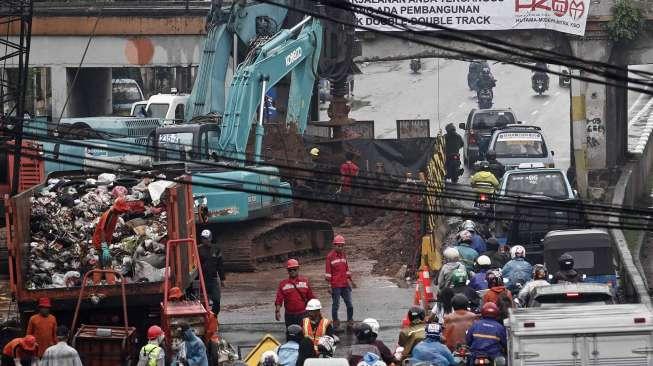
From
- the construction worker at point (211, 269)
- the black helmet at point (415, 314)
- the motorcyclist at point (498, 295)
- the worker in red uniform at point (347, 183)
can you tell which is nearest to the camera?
the black helmet at point (415, 314)

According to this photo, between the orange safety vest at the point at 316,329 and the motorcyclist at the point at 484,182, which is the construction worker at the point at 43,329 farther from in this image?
the motorcyclist at the point at 484,182

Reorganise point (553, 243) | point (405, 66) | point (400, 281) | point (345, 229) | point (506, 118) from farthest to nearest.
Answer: point (405, 66)
point (506, 118)
point (345, 229)
point (400, 281)
point (553, 243)

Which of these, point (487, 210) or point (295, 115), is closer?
point (487, 210)

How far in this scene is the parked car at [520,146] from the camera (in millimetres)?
39312

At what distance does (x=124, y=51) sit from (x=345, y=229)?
18.2 m

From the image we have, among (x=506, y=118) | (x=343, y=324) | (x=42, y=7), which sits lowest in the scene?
(x=343, y=324)

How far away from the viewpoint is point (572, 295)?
63.5ft

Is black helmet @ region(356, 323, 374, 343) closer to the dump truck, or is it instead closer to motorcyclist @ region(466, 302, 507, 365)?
motorcyclist @ region(466, 302, 507, 365)

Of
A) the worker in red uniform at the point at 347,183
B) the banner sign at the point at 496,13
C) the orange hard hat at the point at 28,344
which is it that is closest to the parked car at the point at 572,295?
the orange hard hat at the point at 28,344

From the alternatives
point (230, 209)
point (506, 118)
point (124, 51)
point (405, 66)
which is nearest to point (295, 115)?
point (230, 209)

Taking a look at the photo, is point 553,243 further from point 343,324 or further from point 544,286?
point 544,286

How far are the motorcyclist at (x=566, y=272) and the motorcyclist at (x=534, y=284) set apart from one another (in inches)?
9.6

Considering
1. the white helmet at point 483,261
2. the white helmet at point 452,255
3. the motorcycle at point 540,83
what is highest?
the motorcycle at point 540,83

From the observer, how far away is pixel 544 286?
19875 millimetres
